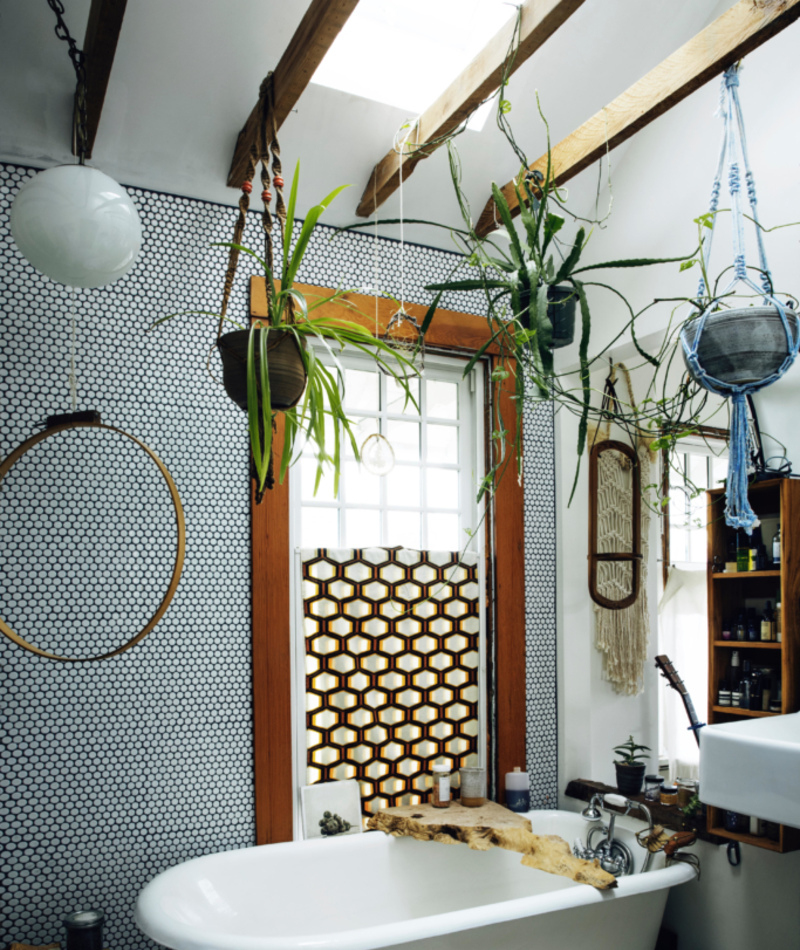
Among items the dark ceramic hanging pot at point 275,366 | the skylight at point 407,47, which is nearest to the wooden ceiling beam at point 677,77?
the skylight at point 407,47

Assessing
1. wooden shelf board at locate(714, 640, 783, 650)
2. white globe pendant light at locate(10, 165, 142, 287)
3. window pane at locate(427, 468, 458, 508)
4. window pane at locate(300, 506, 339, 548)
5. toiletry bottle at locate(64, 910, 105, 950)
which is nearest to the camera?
white globe pendant light at locate(10, 165, 142, 287)

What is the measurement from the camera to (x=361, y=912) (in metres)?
2.58

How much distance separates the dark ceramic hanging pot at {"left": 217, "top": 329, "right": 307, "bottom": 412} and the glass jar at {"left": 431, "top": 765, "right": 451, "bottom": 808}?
172cm

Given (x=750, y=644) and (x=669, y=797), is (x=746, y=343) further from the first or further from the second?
(x=669, y=797)

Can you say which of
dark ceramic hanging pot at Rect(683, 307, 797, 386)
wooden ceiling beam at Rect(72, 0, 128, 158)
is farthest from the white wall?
wooden ceiling beam at Rect(72, 0, 128, 158)

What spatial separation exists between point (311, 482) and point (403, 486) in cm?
40

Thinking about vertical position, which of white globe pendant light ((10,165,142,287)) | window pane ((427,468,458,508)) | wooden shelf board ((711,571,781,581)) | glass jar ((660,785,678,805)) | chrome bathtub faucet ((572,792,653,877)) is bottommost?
chrome bathtub faucet ((572,792,653,877))

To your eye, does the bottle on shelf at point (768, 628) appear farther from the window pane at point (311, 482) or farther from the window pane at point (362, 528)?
the window pane at point (311, 482)

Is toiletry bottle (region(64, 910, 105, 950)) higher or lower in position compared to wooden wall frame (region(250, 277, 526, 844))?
lower

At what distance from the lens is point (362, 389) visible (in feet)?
10.1

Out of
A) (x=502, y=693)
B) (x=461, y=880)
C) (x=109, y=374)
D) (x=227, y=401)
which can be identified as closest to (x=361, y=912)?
(x=461, y=880)

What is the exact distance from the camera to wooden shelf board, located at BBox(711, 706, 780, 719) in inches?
95.3

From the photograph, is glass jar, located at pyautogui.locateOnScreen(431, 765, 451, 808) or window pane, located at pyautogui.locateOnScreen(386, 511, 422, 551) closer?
glass jar, located at pyautogui.locateOnScreen(431, 765, 451, 808)

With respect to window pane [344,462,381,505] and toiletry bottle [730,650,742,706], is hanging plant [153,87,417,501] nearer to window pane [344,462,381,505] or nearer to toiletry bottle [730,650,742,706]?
window pane [344,462,381,505]
